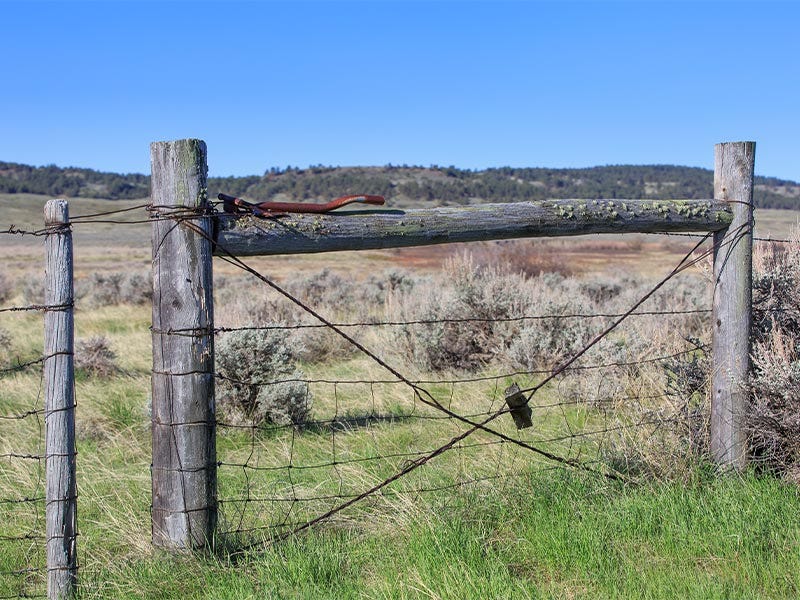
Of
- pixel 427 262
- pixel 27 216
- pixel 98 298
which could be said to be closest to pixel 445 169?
pixel 27 216

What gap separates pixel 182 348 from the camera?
3053 millimetres

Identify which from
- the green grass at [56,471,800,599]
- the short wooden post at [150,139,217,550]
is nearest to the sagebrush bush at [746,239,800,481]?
the green grass at [56,471,800,599]

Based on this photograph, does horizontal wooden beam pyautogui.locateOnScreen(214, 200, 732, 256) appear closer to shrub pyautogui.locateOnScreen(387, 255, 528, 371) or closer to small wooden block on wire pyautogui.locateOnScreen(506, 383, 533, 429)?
small wooden block on wire pyautogui.locateOnScreen(506, 383, 533, 429)

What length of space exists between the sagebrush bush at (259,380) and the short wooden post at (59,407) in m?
2.69

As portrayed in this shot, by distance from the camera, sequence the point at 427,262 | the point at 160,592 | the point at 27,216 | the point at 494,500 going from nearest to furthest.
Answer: the point at 160,592 → the point at 494,500 → the point at 427,262 → the point at 27,216

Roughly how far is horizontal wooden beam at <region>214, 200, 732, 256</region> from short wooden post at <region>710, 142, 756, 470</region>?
0.10 metres

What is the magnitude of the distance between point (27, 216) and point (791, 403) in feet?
296

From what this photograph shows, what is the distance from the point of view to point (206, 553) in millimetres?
3156

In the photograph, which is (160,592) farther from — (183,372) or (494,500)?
(494,500)

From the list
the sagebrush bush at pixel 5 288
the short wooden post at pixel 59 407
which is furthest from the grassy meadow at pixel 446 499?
the sagebrush bush at pixel 5 288

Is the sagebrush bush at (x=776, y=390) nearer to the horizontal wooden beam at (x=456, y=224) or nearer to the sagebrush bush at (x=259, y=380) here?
the horizontal wooden beam at (x=456, y=224)

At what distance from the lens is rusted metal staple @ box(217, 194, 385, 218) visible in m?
3.15

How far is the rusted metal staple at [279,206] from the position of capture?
3148 mm

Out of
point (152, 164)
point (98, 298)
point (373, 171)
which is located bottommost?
point (98, 298)
